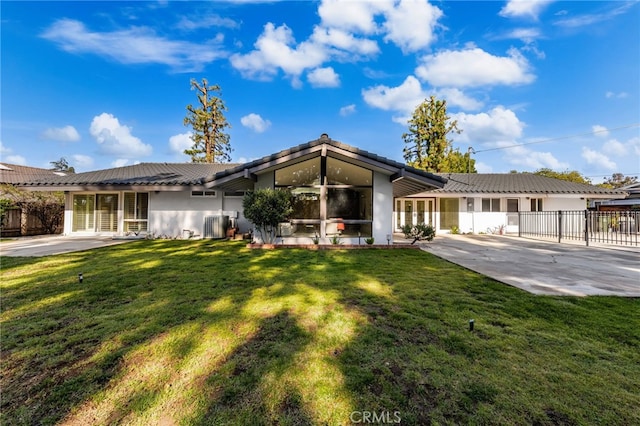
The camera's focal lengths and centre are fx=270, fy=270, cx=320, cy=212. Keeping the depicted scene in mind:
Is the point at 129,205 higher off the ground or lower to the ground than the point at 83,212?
higher

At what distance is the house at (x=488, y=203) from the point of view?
16.6 metres

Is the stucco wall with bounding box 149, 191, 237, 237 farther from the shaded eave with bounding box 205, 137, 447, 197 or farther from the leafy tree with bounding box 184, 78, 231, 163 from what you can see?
the leafy tree with bounding box 184, 78, 231, 163

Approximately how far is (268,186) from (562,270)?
9.17 metres

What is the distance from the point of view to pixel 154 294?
445cm

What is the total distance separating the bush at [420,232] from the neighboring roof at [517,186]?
21.7 ft

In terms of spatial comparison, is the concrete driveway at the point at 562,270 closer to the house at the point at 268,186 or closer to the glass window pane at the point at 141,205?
the house at the point at 268,186

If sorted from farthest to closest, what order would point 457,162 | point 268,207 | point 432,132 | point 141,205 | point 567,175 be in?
point 567,175, point 457,162, point 432,132, point 141,205, point 268,207

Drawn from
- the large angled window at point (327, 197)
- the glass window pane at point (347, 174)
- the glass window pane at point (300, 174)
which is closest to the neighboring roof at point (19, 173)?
the glass window pane at point (300, 174)

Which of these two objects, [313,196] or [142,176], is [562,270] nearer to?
[313,196]

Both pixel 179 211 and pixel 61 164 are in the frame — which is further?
pixel 61 164

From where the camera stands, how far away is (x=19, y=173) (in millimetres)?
22312

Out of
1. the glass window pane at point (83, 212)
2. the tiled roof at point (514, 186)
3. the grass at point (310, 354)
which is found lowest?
the grass at point (310, 354)

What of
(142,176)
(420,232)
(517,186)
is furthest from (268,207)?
(517,186)

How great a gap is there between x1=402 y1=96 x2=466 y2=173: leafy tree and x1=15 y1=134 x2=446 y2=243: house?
54.3ft
